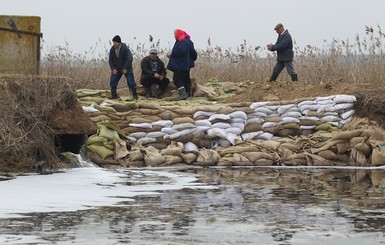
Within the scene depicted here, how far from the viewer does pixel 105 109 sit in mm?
15102

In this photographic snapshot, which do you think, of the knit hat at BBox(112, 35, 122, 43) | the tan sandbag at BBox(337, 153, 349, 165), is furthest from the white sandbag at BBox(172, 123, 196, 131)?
the knit hat at BBox(112, 35, 122, 43)

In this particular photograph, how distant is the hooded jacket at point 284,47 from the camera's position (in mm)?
18797

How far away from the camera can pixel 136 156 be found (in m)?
13.9

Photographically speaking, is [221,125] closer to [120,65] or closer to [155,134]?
[155,134]

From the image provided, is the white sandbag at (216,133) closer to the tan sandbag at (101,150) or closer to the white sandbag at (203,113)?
the white sandbag at (203,113)

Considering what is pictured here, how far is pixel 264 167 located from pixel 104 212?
18.7ft

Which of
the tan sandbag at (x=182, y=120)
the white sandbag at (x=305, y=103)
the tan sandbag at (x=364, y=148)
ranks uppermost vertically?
the white sandbag at (x=305, y=103)

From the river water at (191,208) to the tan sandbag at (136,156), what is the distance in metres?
1.28

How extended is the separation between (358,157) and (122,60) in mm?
6135

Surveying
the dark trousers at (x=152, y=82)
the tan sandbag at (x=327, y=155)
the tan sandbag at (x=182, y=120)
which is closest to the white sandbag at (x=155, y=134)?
the tan sandbag at (x=182, y=120)

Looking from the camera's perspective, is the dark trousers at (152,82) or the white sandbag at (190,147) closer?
the white sandbag at (190,147)

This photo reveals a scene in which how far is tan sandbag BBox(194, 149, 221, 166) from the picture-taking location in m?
14.0

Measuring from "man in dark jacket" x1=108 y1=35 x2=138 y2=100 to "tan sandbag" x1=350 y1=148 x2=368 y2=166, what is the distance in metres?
5.55

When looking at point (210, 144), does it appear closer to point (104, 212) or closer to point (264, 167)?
point (264, 167)
